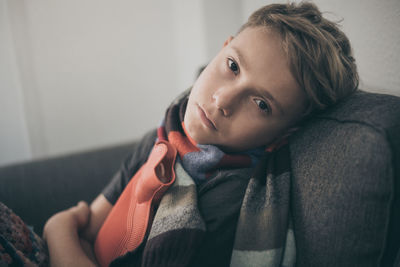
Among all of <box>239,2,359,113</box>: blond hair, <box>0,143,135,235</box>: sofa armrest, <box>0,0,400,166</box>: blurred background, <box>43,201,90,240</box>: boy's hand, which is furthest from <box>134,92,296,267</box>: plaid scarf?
<box>0,0,400,166</box>: blurred background

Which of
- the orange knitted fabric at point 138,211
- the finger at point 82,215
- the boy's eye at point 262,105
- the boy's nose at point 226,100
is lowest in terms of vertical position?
the finger at point 82,215

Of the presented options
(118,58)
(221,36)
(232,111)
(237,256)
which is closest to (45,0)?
(118,58)

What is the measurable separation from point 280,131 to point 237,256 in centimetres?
27

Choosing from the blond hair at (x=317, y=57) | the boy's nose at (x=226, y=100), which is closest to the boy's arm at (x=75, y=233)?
the boy's nose at (x=226, y=100)

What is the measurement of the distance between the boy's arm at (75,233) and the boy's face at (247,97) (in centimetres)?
35

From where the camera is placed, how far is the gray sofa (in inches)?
14.0

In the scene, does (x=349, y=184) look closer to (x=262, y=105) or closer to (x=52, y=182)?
(x=262, y=105)

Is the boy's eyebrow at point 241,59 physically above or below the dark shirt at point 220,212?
above

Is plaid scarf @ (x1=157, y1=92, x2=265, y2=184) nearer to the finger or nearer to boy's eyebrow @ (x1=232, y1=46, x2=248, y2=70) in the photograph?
boy's eyebrow @ (x1=232, y1=46, x2=248, y2=70)

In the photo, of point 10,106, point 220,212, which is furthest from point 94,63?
point 220,212

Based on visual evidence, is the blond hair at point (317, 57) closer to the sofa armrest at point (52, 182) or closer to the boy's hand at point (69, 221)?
the boy's hand at point (69, 221)

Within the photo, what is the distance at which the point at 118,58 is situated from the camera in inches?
54.5

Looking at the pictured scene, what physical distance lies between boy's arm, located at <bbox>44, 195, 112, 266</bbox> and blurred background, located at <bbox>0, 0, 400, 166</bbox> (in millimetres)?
824

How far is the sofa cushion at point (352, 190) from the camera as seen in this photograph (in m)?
0.35
